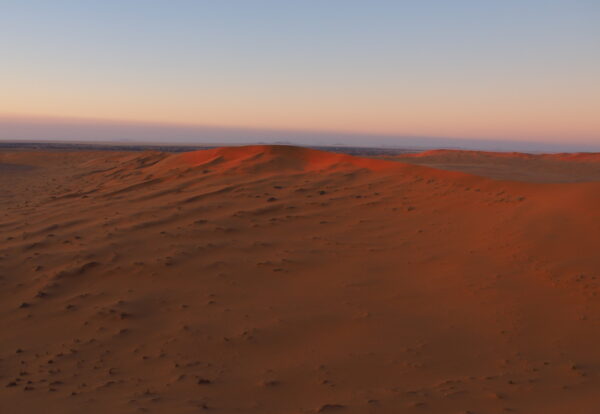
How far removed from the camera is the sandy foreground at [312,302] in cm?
294

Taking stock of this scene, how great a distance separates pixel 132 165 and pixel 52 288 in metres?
9.29

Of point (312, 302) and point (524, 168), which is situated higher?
point (524, 168)

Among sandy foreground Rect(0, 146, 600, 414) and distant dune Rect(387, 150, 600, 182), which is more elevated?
distant dune Rect(387, 150, 600, 182)

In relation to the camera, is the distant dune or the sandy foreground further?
the distant dune

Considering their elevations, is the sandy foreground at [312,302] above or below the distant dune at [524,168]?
below

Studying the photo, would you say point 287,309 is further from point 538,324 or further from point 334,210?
point 334,210

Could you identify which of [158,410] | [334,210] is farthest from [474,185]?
[158,410]

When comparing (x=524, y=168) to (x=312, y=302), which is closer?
(x=312, y=302)

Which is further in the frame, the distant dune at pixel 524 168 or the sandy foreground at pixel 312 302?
the distant dune at pixel 524 168

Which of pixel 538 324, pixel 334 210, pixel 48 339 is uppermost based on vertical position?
pixel 334 210

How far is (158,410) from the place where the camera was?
8.94ft

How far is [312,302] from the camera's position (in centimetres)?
417

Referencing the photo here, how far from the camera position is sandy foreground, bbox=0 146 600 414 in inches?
116

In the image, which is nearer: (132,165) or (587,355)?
(587,355)
